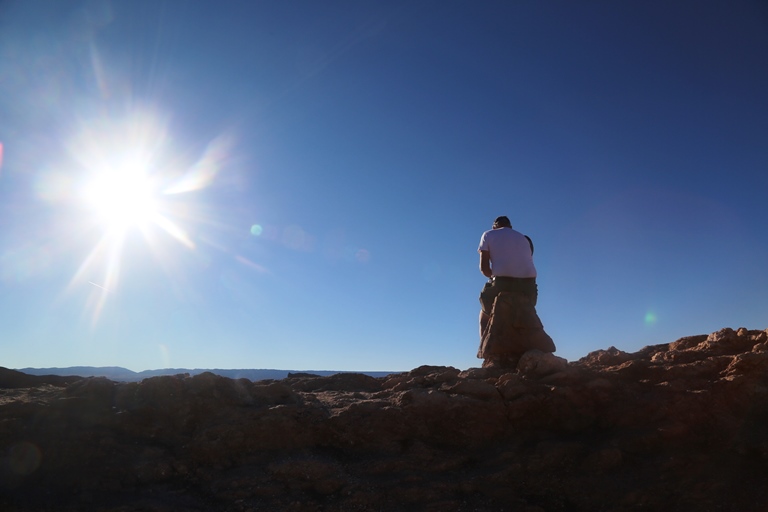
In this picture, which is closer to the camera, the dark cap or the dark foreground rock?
the dark foreground rock

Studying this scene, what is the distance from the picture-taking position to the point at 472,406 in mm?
5332

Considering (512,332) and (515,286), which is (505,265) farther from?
(512,332)

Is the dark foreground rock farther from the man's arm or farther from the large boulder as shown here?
the man's arm

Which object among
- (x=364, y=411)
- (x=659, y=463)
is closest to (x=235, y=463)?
(x=364, y=411)

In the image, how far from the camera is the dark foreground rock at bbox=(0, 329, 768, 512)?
13.3ft

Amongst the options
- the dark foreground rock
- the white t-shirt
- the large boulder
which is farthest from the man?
the dark foreground rock

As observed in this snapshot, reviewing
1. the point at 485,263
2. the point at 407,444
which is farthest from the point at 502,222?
the point at 407,444

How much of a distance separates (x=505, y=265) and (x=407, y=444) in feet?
11.5

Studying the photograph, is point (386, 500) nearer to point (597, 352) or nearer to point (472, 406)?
point (472, 406)

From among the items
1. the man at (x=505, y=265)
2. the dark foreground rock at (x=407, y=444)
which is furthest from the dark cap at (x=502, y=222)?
the dark foreground rock at (x=407, y=444)

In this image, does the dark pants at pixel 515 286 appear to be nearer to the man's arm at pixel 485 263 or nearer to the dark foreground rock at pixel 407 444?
the man's arm at pixel 485 263

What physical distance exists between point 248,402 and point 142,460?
4.09ft

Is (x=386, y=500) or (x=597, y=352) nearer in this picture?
(x=386, y=500)

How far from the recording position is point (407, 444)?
4.97 m
